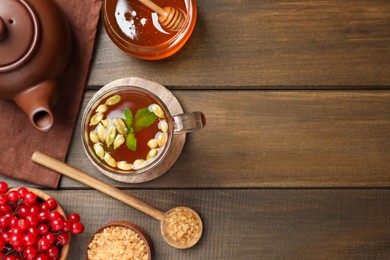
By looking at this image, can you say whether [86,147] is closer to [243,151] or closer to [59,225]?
[59,225]

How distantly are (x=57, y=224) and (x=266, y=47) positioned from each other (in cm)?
44

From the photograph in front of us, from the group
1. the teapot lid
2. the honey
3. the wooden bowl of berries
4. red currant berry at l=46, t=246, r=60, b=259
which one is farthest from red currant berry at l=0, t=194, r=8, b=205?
the honey

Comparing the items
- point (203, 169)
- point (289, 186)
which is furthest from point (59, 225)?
point (289, 186)

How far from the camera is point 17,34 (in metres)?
0.89

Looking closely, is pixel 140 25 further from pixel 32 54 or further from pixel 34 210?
pixel 34 210

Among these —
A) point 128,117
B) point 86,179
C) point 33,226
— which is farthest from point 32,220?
point 128,117

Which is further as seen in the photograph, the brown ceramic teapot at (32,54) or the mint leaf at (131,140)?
the mint leaf at (131,140)

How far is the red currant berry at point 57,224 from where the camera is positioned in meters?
0.96

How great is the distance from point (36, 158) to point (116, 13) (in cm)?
27

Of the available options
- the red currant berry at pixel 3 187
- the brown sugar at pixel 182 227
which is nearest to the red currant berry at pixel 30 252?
the red currant berry at pixel 3 187

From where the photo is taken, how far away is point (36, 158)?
40.2 inches

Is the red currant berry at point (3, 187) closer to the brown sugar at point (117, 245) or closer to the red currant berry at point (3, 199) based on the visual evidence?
the red currant berry at point (3, 199)

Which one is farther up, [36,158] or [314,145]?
[314,145]

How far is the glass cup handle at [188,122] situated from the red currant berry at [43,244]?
0.85ft
